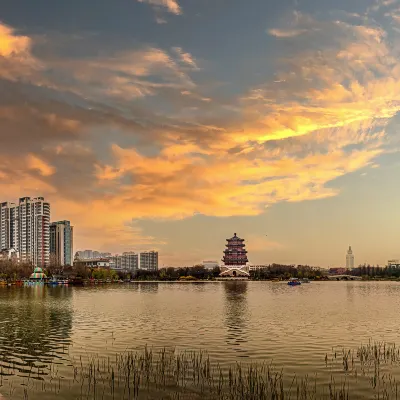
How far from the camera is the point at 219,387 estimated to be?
24.6 metres

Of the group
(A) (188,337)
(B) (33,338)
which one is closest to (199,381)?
(A) (188,337)

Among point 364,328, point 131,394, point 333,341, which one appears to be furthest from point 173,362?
point 364,328

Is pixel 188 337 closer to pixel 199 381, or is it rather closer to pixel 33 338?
pixel 33 338

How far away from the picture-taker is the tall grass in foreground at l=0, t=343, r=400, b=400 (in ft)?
78.5

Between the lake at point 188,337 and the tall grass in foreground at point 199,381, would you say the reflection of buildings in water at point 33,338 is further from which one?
the tall grass in foreground at point 199,381

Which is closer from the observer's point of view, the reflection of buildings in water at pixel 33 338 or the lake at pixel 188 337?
the lake at pixel 188 337

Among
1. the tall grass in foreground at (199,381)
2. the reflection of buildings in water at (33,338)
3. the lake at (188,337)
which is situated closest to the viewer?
the tall grass in foreground at (199,381)

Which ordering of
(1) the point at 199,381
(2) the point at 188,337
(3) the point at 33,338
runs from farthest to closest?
1. (2) the point at 188,337
2. (3) the point at 33,338
3. (1) the point at 199,381

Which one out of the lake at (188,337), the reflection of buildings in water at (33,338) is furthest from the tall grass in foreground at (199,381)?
the reflection of buildings in water at (33,338)

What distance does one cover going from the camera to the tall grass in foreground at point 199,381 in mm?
23938

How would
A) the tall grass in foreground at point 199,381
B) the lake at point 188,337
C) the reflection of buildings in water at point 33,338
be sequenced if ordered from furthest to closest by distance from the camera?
the reflection of buildings in water at point 33,338, the lake at point 188,337, the tall grass in foreground at point 199,381

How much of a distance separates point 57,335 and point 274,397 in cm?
2592

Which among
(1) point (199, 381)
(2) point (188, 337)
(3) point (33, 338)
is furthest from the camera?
(2) point (188, 337)

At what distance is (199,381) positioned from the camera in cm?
2611
